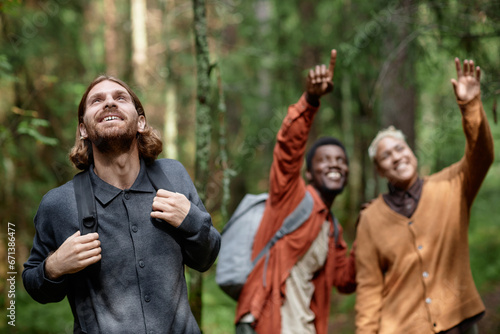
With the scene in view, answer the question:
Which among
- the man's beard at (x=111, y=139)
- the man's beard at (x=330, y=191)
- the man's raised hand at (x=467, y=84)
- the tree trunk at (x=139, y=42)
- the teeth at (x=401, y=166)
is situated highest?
the tree trunk at (x=139, y=42)

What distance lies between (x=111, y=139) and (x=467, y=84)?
8.73ft

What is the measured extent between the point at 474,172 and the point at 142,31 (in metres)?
9.56

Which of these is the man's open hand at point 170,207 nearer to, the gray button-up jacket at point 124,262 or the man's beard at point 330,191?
the gray button-up jacket at point 124,262

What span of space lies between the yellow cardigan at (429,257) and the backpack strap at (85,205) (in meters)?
2.47

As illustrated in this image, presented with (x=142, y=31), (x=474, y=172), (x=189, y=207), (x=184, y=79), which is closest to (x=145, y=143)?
(x=189, y=207)

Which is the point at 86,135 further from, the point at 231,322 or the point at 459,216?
the point at 231,322

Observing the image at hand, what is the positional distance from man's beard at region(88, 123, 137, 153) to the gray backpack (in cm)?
189

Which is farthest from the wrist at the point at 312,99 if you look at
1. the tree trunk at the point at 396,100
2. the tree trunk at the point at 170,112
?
the tree trunk at the point at 170,112

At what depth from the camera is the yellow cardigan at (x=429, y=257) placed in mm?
3541

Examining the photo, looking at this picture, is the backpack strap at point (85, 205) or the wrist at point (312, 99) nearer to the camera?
the backpack strap at point (85, 205)

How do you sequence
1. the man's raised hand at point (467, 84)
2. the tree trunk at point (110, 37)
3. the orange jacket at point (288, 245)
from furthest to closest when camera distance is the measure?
the tree trunk at point (110, 37), the orange jacket at point (288, 245), the man's raised hand at point (467, 84)

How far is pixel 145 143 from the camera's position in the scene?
2746mm

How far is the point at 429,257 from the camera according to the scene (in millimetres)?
3674

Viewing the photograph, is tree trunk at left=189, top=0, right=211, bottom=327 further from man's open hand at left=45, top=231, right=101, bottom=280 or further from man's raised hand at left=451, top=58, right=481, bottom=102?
man's raised hand at left=451, top=58, right=481, bottom=102
